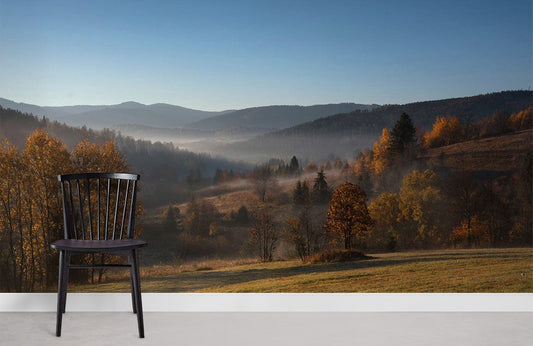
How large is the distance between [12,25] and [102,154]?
132cm

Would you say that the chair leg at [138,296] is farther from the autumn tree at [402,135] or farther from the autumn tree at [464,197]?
the autumn tree at [464,197]

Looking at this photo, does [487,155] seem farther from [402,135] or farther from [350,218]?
[350,218]

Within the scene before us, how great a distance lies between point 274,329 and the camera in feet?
11.7

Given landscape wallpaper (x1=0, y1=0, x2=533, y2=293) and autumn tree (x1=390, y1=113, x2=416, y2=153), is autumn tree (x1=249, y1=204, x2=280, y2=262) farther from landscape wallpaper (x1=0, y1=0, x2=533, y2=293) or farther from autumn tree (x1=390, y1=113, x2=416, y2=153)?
autumn tree (x1=390, y1=113, x2=416, y2=153)

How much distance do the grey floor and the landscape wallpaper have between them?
0.45 meters

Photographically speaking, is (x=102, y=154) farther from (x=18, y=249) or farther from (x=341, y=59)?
(x=341, y=59)

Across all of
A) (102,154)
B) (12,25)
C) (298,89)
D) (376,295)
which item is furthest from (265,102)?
(12,25)

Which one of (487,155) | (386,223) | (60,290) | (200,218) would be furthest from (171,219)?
(487,155)

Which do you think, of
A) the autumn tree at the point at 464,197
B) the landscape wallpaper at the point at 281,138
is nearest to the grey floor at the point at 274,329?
the landscape wallpaper at the point at 281,138

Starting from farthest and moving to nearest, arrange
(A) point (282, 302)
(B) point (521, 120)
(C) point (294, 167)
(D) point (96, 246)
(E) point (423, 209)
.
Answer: (C) point (294, 167) → (B) point (521, 120) → (E) point (423, 209) → (A) point (282, 302) → (D) point (96, 246)

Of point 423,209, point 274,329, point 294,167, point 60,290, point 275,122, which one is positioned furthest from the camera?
point 275,122

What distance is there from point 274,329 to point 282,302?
779 millimetres

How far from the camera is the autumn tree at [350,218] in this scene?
14.9ft

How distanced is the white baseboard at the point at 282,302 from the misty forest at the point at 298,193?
88mm
